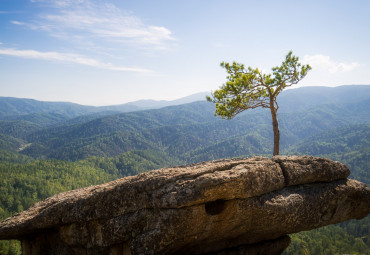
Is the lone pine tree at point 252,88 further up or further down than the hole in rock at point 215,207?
further up

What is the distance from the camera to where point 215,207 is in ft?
40.9

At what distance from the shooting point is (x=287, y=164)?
45.5 ft

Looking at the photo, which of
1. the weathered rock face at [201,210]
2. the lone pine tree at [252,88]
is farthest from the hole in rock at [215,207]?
the lone pine tree at [252,88]

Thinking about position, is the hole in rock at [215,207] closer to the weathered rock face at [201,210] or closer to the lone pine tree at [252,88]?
the weathered rock face at [201,210]

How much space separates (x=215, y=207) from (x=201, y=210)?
110 cm

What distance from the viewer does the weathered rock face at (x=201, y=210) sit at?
11.5 m

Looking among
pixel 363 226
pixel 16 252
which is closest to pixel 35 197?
pixel 16 252

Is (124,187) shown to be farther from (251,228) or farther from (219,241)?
(251,228)

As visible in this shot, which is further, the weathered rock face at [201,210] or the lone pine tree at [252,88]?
the lone pine tree at [252,88]

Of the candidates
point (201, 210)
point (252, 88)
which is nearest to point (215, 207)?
point (201, 210)

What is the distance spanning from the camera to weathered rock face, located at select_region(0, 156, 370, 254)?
11.5 m

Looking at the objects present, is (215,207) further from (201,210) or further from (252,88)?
(252,88)

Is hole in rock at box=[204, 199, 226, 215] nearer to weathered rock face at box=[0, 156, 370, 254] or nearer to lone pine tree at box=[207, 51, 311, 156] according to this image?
weathered rock face at box=[0, 156, 370, 254]

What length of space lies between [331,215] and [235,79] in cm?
1278
